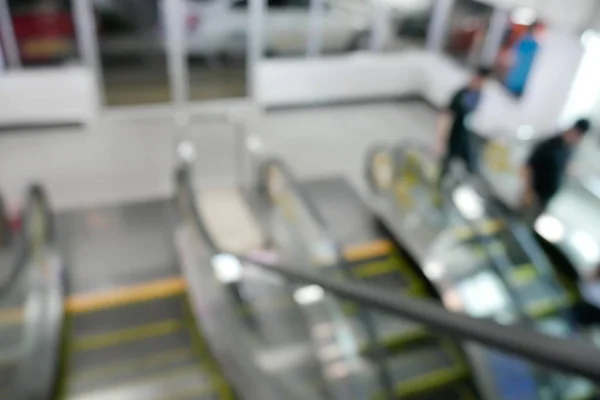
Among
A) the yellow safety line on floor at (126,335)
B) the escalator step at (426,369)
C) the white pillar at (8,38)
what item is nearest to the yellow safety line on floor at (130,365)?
the yellow safety line on floor at (126,335)

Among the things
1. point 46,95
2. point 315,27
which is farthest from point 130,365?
point 315,27

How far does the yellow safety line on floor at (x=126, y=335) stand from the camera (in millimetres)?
4129

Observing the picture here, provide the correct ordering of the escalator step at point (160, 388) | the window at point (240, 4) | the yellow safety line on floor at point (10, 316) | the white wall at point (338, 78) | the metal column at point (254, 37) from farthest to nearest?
the window at point (240, 4)
the white wall at point (338, 78)
the metal column at point (254, 37)
the yellow safety line on floor at point (10, 316)
the escalator step at point (160, 388)

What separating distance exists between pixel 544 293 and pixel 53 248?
15.2 feet

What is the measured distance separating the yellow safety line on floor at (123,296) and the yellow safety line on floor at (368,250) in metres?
1.82

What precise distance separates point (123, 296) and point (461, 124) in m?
3.99

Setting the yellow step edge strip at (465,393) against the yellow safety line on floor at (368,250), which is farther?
the yellow safety line on floor at (368,250)

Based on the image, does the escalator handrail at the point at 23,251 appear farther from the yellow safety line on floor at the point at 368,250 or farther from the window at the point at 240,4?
the window at the point at 240,4

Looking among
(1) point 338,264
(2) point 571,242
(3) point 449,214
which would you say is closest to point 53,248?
(1) point 338,264

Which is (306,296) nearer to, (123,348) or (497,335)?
(123,348)

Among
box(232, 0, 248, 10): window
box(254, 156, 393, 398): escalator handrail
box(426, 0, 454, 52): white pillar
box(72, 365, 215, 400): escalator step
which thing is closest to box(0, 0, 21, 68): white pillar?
box(232, 0, 248, 10): window

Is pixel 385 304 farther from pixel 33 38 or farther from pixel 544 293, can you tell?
pixel 33 38

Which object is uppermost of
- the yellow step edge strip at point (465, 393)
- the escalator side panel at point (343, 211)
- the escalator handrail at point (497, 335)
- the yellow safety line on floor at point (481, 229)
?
the escalator handrail at point (497, 335)

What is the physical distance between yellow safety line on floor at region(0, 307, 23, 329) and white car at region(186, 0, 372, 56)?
6.60 meters
